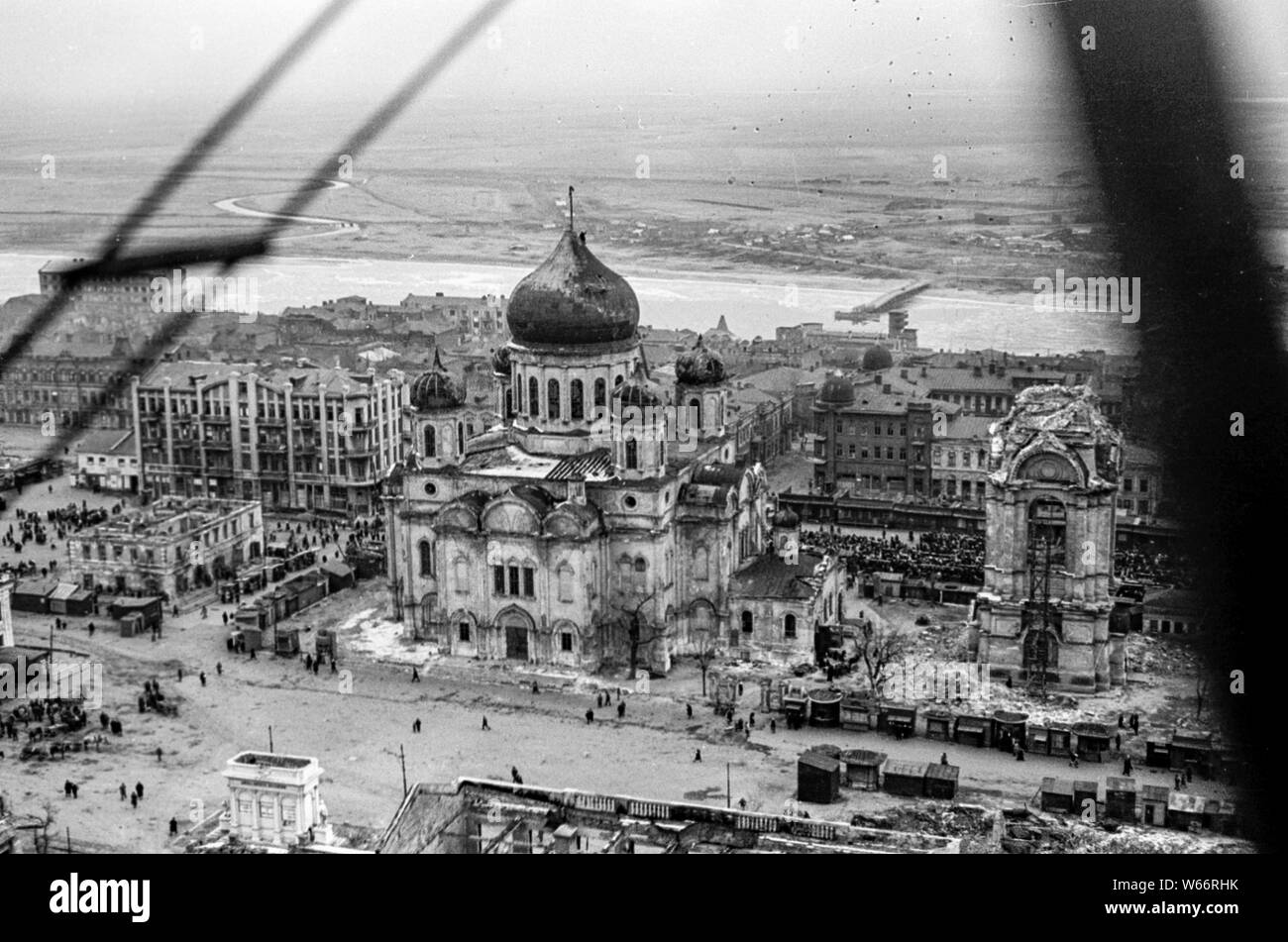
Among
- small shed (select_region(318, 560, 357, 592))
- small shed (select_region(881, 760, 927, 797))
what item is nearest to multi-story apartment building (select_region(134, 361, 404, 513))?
small shed (select_region(318, 560, 357, 592))

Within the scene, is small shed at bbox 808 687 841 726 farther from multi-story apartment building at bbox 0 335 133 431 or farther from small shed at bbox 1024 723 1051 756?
multi-story apartment building at bbox 0 335 133 431

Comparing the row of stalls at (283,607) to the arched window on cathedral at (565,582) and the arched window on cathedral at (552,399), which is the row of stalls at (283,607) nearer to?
the arched window on cathedral at (565,582)

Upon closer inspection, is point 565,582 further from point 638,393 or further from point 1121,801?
point 1121,801

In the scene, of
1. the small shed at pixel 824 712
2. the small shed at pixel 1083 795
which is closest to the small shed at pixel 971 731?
the small shed at pixel 824 712

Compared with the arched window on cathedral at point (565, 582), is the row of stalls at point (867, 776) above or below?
below

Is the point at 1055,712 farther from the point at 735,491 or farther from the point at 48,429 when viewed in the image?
the point at 48,429

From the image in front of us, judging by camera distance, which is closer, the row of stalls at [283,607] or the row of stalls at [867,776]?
the row of stalls at [867,776]
